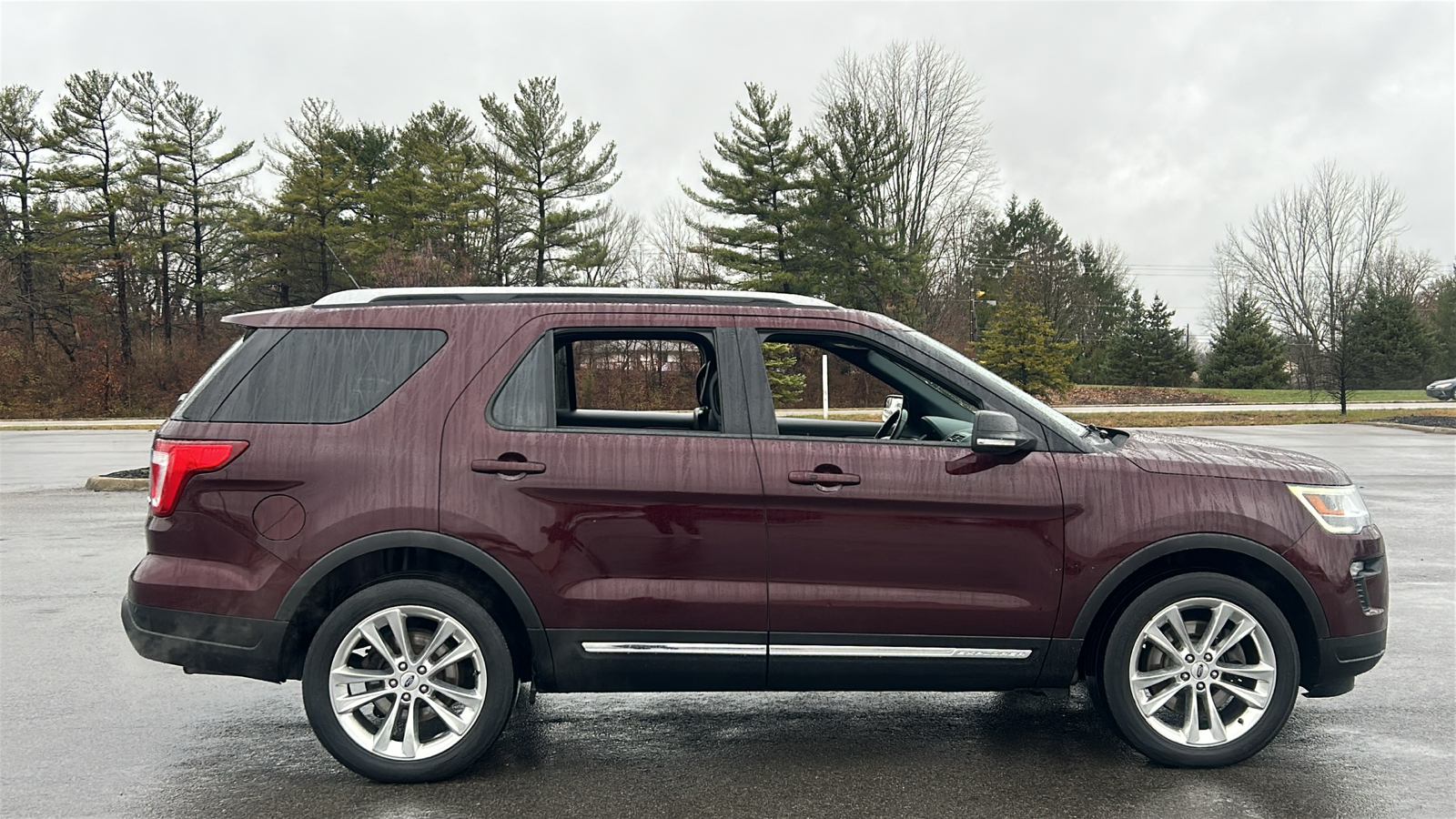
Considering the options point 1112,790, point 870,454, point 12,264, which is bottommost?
point 1112,790

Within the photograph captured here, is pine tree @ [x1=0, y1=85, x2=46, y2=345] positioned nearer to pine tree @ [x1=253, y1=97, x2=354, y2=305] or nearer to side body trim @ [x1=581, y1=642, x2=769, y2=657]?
pine tree @ [x1=253, y1=97, x2=354, y2=305]

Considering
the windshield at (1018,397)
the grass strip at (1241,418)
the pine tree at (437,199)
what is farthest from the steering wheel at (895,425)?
the pine tree at (437,199)

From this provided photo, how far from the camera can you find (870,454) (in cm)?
386

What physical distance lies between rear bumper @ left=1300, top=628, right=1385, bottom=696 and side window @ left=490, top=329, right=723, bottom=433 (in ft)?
8.34

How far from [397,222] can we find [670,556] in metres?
40.2

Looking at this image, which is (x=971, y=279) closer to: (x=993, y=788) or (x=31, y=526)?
(x=31, y=526)

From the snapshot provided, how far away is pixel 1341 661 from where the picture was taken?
12.8ft

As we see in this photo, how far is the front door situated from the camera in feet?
12.4

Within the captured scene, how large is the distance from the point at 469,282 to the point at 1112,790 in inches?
1396

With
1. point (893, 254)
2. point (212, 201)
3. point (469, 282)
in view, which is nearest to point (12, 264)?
point (212, 201)

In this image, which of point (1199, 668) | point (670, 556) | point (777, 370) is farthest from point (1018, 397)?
point (777, 370)

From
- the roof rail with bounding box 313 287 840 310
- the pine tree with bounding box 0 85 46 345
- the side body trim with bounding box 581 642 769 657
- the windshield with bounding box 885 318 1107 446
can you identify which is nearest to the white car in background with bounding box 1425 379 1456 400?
the windshield with bounding box 885 318 1107 446

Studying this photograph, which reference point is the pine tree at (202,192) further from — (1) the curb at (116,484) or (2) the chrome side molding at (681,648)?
(2) the chrome side molding at (681,648)

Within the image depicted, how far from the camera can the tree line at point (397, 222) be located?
37.8 meters
